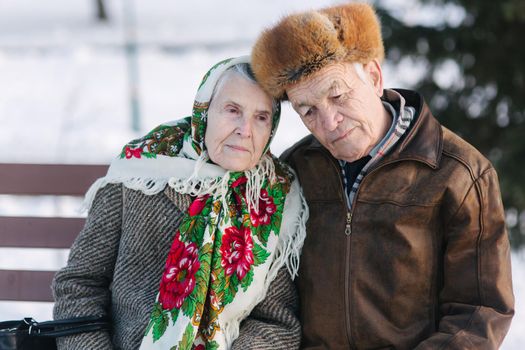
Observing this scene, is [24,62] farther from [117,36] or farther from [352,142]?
[352,142]

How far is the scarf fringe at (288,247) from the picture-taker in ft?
9.71

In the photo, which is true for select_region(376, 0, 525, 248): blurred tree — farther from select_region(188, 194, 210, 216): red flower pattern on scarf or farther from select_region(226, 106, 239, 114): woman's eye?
select_region(188, 194, 210, 216): red flower pattern on scarf

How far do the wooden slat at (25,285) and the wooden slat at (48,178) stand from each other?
38 cm

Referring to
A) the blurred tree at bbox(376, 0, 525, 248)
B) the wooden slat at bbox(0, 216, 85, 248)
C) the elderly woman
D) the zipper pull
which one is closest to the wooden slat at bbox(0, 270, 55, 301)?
the wooden slat at bbox(0, 216, 85, 248)

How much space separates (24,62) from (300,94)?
14.0m

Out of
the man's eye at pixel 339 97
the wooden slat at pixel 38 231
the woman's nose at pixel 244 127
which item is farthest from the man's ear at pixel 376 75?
the wooden slat at pixel 38 231

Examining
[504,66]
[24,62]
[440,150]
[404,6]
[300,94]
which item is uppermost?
[24,62]

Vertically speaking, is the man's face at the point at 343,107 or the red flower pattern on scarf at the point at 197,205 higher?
the man's face at the point at 343,107

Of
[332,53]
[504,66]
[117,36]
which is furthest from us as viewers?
[117,36]

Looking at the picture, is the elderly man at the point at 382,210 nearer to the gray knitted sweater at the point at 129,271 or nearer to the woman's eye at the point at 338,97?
the woman's eye at the point at 338,97

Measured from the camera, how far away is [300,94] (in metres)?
2.81

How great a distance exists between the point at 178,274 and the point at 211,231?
204 millimetres

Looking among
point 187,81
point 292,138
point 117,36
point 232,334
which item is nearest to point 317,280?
point 232,334

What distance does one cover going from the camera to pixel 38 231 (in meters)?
3.63
